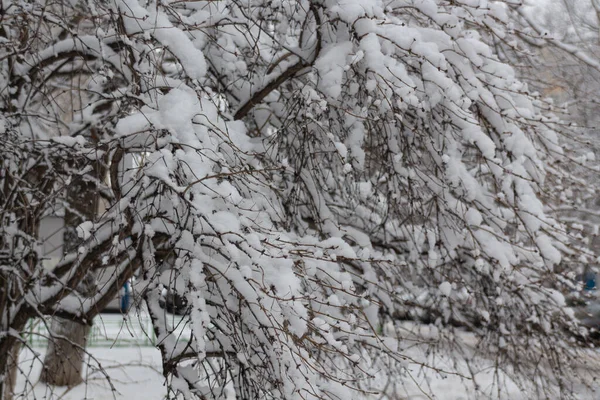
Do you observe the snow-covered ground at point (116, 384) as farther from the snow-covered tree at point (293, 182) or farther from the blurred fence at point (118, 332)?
the snow-covered tree at point (293, 182)

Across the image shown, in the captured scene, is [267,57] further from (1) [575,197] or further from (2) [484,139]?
(1) [575,197]

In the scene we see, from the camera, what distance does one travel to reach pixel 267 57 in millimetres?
5043

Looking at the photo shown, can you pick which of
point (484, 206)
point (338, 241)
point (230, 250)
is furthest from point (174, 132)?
point (484, 206)

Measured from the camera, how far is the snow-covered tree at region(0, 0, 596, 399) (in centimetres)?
276

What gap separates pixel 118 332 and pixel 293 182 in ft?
4.38

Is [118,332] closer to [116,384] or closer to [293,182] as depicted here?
[293,182]

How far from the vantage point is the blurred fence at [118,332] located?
2873mm

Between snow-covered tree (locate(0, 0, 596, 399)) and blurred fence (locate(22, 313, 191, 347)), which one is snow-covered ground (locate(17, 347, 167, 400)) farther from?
snow-covered tree (locate(0, 0, 596, 399))

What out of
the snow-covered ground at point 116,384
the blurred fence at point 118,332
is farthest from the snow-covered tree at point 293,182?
the snow-covered ground at point 116,384

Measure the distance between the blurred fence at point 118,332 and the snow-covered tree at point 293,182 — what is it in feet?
0.51

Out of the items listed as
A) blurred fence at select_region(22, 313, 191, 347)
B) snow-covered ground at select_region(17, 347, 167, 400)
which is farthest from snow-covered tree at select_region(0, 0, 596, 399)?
snow-covered ground at select_region(17, 347, 167, 400)

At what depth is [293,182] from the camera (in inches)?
166

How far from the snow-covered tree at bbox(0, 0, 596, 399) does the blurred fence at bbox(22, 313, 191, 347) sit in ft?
0.51

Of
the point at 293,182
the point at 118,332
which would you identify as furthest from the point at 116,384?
the point at 293,182
